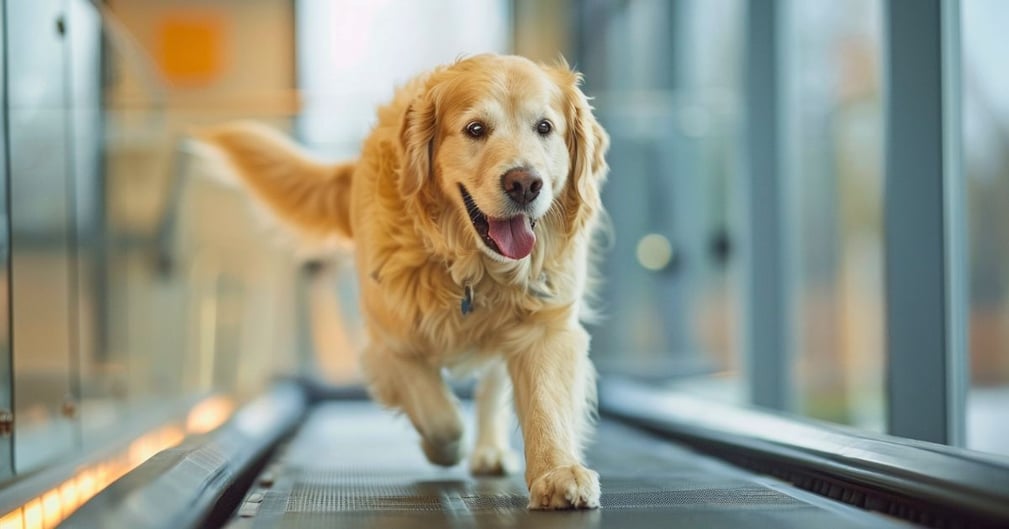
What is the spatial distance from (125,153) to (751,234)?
8.16 ft

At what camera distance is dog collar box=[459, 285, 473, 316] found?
2551 mm

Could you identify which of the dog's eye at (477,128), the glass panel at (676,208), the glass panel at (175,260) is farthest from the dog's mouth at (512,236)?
the glass panel at (676,208)

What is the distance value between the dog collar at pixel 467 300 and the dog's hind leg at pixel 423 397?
26 centimetres

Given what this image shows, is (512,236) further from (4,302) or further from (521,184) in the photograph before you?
(4,302)

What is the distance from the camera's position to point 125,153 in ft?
14.8

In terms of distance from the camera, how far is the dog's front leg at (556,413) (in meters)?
2.17

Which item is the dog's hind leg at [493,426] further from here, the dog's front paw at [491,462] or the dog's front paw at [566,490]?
the dog's front paw at [566,490]

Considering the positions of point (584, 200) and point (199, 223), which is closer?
point (584, 200)

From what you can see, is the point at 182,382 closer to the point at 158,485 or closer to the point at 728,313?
the point at 728,313

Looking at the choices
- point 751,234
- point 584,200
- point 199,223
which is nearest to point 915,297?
point 584,200

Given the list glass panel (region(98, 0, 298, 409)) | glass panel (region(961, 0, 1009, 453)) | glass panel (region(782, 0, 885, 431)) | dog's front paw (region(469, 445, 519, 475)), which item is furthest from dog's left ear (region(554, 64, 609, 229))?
glass panel (region(782, 0, 885, 431))

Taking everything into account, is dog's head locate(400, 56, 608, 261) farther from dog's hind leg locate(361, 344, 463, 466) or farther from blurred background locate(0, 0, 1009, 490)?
blurred background locate(0, 0, 1009, 490)

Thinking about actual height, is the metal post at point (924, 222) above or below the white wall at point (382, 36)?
below

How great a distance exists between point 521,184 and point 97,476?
1.42 metres
